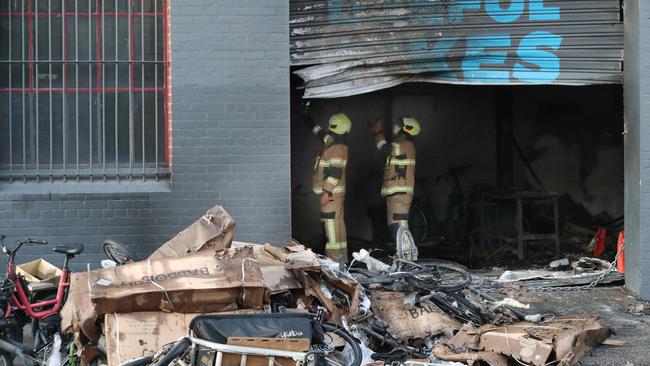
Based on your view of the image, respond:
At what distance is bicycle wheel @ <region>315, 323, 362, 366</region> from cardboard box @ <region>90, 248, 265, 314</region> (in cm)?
59

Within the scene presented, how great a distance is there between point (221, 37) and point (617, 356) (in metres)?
4.92

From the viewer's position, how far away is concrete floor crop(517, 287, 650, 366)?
23.8ft

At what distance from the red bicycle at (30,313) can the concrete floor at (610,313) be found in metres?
4.35

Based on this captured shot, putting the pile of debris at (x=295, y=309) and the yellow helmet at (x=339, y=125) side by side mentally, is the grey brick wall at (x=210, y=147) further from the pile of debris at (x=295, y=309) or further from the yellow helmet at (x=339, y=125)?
the yellow helmet at (x=339, y=125)

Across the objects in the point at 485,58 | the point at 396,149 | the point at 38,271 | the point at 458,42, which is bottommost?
the point at 38,271

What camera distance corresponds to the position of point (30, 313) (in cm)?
707

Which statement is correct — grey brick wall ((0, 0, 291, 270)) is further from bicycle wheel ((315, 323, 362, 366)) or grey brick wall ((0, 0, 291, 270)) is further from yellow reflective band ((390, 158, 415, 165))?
yellow reflective band ((390, 158, 415, 165))

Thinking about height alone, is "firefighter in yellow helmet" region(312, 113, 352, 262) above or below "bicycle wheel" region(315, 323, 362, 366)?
above

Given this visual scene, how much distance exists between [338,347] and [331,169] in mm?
4554

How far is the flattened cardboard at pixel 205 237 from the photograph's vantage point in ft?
24.7

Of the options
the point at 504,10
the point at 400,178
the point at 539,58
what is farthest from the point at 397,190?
the point at 504,10

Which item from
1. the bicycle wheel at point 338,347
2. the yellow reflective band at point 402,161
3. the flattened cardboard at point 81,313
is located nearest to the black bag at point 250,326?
the bicycle wheel at point 338,347

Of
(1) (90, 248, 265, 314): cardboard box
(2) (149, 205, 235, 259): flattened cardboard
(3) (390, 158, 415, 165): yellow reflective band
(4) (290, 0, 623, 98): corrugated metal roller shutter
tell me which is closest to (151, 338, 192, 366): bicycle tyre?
(1) (90, 248, 265, 314): cardboard box

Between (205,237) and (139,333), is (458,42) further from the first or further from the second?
(139,333)
